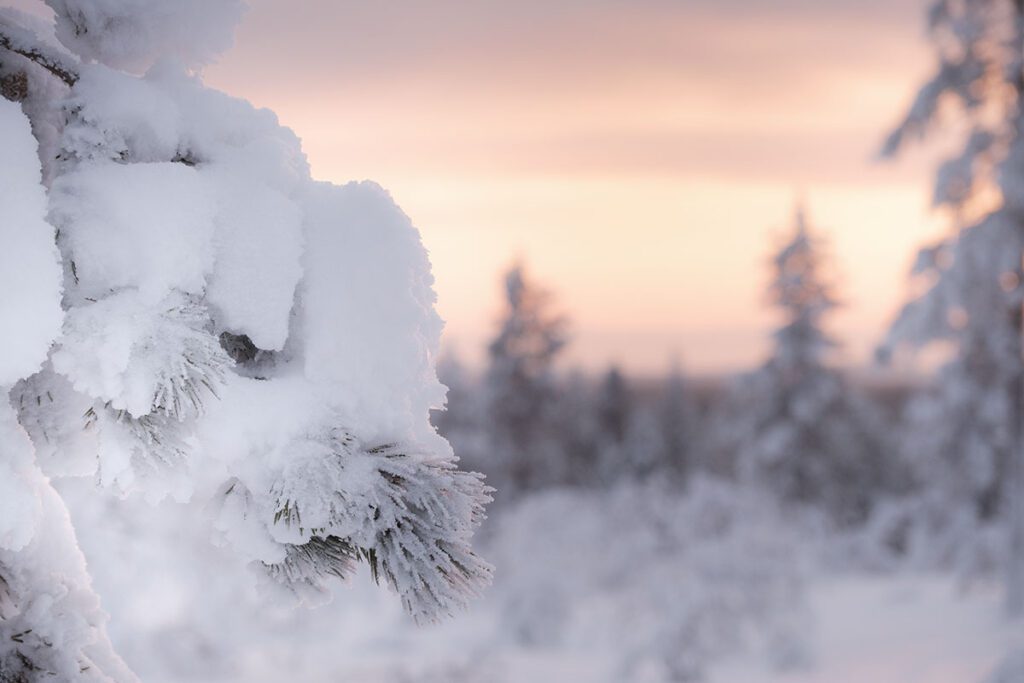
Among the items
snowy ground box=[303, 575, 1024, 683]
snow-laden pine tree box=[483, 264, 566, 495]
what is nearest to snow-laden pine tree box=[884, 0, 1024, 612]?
snowy ground box=[303, 575, 1024, 683]

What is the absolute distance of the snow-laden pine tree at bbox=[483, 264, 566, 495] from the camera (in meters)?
26.4

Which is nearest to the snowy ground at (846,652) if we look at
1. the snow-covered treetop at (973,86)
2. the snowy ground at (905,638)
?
the snowy ground at (905,638)

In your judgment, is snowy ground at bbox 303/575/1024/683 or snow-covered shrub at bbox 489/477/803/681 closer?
snowy ground at bbox 303/575/1024/683

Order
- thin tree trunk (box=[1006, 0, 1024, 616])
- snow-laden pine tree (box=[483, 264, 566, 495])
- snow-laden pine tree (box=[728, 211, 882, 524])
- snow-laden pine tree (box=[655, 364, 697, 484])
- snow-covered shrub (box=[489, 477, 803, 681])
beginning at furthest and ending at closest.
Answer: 1. snow-laden pine tree (box=[655, 364, 697, 484])
2. snow-laden pine tree (box=[483, 264, 566, 495])
3. snow-laden pine tree (box=[728, 211, 882, 524])
4. thin tree trunk (box=[1006, 0, 1024, 616])
5. snow-covered shrub (box=[489, 477, 803, 681])

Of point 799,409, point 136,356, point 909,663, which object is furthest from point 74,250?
point 799,409

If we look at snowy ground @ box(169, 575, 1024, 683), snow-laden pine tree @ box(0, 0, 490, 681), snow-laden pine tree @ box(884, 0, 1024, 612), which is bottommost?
snowy ground @ box(169, 575, 1024, 683)

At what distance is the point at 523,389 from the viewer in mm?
26875

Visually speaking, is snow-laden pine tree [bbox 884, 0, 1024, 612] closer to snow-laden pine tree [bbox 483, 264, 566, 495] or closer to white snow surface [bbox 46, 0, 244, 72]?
white snow surface [bbox 46, 0, 244, 72]

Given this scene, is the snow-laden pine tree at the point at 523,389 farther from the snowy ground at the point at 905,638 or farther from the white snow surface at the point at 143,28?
the white snow surface at the point at 143,28

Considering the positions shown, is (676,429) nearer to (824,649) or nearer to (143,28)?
(824,649)

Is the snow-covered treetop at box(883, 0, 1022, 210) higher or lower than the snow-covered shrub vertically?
higher

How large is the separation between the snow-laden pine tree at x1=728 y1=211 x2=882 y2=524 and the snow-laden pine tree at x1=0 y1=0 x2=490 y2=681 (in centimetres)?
2370

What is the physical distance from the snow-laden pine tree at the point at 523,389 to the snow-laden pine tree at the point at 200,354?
24.2m

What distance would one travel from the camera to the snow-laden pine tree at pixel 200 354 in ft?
6.18
